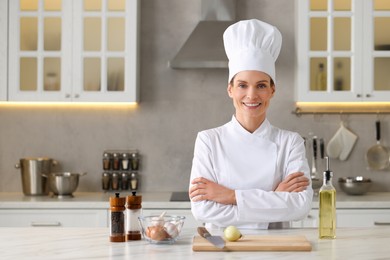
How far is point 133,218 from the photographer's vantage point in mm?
2684

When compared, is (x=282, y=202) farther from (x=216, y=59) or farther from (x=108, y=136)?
(x=108, y=136)

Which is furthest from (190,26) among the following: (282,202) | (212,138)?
Answer: (282,202)

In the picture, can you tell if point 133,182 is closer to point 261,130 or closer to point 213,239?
point 261,130

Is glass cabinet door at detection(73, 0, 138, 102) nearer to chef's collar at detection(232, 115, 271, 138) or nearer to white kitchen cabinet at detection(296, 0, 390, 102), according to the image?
white kitchen cabinet at detection(296, 0, 390, 102)

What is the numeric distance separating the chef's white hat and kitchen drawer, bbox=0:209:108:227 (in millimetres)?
1887

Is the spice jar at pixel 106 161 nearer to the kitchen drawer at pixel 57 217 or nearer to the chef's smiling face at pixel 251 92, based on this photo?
the kitchen drawer at pixel 57 217

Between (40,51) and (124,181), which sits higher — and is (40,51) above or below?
above

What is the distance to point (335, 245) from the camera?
2584mm

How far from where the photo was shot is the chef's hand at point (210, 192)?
2973 mm

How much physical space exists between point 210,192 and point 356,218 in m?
1.92

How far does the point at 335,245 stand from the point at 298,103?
9.14 feet

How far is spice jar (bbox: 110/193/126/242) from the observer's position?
8.70ft

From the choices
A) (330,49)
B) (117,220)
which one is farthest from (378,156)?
(117,220)

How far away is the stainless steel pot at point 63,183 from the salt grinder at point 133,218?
2.25m
